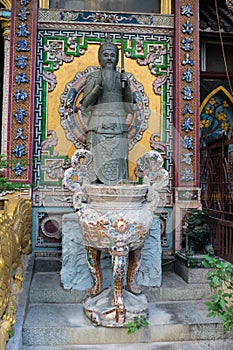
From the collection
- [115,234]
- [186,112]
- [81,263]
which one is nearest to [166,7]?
[186,112]

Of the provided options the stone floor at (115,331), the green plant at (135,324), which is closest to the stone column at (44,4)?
the stone floor at (115,331)

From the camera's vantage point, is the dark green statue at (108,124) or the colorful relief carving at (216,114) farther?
the colorful relief carving at (216,114)

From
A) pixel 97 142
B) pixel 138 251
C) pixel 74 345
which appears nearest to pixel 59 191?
pixel 97 142

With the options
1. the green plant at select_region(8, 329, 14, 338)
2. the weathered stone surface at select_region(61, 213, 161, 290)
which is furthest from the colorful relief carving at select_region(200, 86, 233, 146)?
the green plant at select_region(8, 329, 14, 338)

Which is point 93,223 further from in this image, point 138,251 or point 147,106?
point 147,106

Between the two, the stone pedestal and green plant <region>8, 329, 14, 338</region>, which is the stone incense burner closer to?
green plant <region>8, 329, 14, 338</region>

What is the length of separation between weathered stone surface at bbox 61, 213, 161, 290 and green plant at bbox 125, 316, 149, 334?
1.01m

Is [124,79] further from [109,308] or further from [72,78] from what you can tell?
[109,308]

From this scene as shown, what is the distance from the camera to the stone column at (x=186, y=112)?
6.08m

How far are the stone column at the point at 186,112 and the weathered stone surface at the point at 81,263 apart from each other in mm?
1290

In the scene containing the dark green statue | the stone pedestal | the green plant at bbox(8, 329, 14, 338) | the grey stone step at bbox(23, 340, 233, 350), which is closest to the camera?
the green plant at bbox(8, 329, 14, 338)

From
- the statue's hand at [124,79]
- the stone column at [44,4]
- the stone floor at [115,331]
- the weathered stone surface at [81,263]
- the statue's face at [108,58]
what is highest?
the stone column at [44,4]

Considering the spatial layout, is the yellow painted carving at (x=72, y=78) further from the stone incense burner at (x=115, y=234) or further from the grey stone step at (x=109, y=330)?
the grey stone step at (x=109, y=330)

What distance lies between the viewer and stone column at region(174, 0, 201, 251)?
608cm
